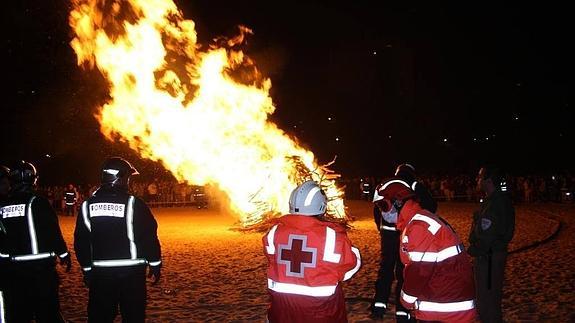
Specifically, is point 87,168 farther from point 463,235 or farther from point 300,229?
point 300,229

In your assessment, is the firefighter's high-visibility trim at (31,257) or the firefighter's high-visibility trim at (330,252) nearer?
the firefighter's high-visibility trim at (330,252)

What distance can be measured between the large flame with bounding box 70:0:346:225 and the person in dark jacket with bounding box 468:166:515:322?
12.0 metres

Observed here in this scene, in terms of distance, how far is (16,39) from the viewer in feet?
95.5

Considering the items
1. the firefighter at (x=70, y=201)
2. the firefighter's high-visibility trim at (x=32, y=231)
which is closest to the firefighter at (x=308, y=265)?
the firefighter's high-visibility trim at (x=32, y=231)

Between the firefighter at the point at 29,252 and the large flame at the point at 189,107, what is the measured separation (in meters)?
11.2

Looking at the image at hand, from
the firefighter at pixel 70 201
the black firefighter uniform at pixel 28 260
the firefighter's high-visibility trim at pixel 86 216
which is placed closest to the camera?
the firefighter's high-visibility trim at pixel 86 216

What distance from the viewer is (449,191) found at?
33.5m

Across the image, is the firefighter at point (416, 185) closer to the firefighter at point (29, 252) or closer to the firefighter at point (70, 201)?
the firefighter at point (29, 252)

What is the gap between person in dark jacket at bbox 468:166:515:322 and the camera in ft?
19.8

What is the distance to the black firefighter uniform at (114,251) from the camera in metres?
5.43

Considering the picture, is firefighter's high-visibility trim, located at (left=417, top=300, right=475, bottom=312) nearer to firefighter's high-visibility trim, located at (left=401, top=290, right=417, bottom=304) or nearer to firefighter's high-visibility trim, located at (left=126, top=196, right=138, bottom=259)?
firefighter's high-visibility trim, located at (left=401, top=290, right=417, bottom=304)

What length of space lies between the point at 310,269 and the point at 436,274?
1066 mm

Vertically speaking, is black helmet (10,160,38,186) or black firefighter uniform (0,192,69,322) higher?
black helmet (10,160,38,186)

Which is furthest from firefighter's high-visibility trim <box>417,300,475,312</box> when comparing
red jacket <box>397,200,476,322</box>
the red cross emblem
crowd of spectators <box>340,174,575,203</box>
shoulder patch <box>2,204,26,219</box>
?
crowd of spectators <box>340,174,575,203</box>
